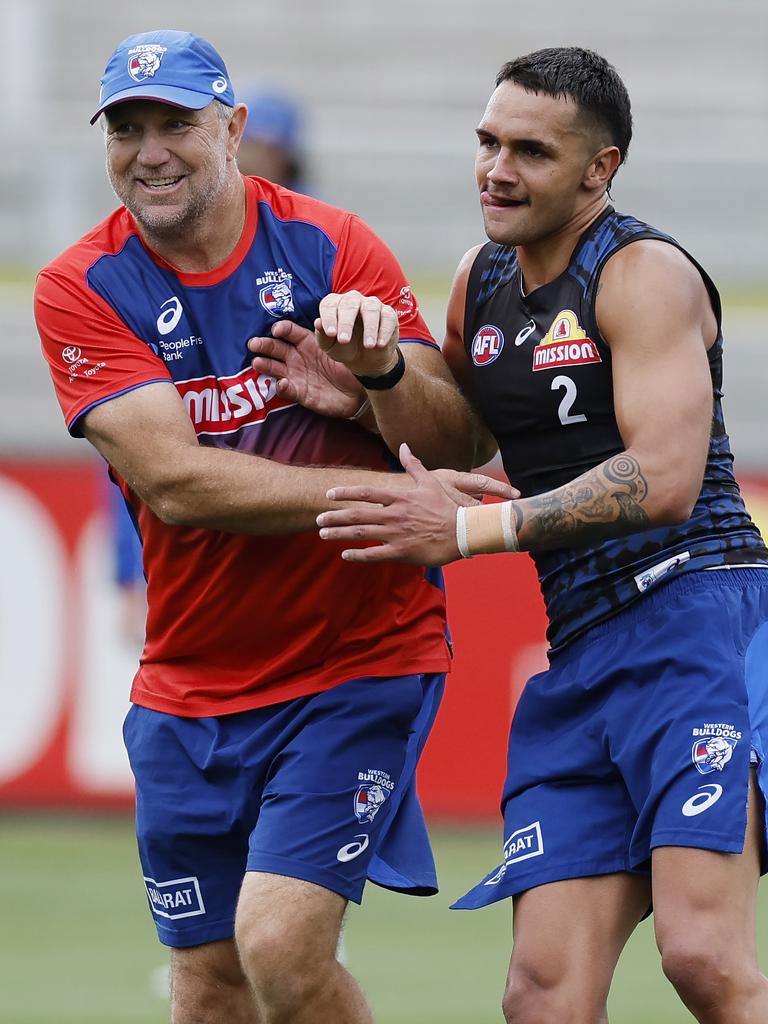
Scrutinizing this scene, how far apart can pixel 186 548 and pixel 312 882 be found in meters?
0.98

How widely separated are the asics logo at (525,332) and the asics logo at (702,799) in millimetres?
1211

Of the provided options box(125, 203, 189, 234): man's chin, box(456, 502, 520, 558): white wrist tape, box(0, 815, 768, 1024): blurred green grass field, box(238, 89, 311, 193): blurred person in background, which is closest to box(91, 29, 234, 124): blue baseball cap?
box(125, 203, 189, 234): man's chin

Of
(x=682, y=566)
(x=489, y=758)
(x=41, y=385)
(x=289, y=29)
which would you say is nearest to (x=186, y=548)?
(x=682, y=566)

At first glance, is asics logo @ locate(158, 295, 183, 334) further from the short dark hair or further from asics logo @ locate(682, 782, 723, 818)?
asics logo @ locate(682, 782, 723, 818)

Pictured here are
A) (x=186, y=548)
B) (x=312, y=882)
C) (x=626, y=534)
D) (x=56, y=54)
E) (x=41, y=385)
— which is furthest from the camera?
(x=56, y=54)

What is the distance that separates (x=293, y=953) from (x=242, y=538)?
1112mm

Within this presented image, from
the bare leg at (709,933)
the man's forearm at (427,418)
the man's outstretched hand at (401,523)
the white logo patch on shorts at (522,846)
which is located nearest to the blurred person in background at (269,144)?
the man's forearm at (427,418)

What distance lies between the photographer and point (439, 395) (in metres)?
5.07

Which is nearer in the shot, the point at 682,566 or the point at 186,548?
the point at 682,566

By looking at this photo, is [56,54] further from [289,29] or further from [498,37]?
[498,37]

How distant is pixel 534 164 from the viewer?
479cm

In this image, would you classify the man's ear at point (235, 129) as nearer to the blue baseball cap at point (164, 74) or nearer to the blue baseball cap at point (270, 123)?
the blue baseball cap at point (164, 74)

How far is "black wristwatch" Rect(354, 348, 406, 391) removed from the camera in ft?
15.9

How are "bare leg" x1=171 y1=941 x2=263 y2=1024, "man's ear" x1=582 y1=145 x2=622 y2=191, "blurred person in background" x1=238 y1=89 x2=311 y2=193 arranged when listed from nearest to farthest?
"man's ear" x1=582 y1=145 x2=622 y2=191, "bare leg" x1=171 y1=941 x2=263 y2=1024, "blurred person in background" x1=238 y1=89 x2=311 y2=193
